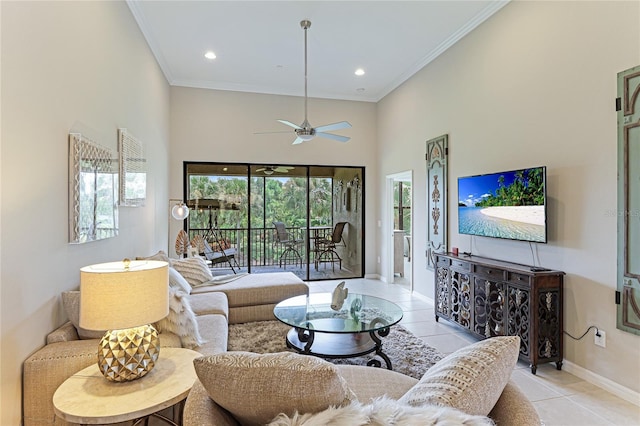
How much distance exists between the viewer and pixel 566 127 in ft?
9.77

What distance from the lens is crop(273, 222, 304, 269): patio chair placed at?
263 inches

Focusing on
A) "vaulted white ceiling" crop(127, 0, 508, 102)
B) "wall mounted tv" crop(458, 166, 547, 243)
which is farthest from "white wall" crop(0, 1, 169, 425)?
"wall mounted tv" crop(458, 166, 547, 243)

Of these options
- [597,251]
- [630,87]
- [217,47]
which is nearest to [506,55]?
A: [630,87]

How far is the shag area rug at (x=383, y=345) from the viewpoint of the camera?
2967mm

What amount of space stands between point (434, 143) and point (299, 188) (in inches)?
111

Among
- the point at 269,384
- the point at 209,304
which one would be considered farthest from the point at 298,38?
the point at 269,384

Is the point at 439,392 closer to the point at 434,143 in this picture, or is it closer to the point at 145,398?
the point at 145,398

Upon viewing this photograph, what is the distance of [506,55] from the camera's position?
3.63 metres

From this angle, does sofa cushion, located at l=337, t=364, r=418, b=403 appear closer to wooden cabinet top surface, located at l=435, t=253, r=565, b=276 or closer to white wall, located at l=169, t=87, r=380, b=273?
wooden cabinet top surface, located at l=435, t=253, r=565, b=276

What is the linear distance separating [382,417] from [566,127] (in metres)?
3.20

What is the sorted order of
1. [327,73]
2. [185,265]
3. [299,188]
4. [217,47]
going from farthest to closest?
[299,188]
[327,73]
[217,47]
[185,265]

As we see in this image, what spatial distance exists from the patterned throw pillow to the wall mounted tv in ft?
10.8

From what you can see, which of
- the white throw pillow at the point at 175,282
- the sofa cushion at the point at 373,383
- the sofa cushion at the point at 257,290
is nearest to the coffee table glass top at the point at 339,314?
the sofa cushion at the point at 257,290

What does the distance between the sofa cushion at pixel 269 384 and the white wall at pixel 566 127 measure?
2.76 metres
